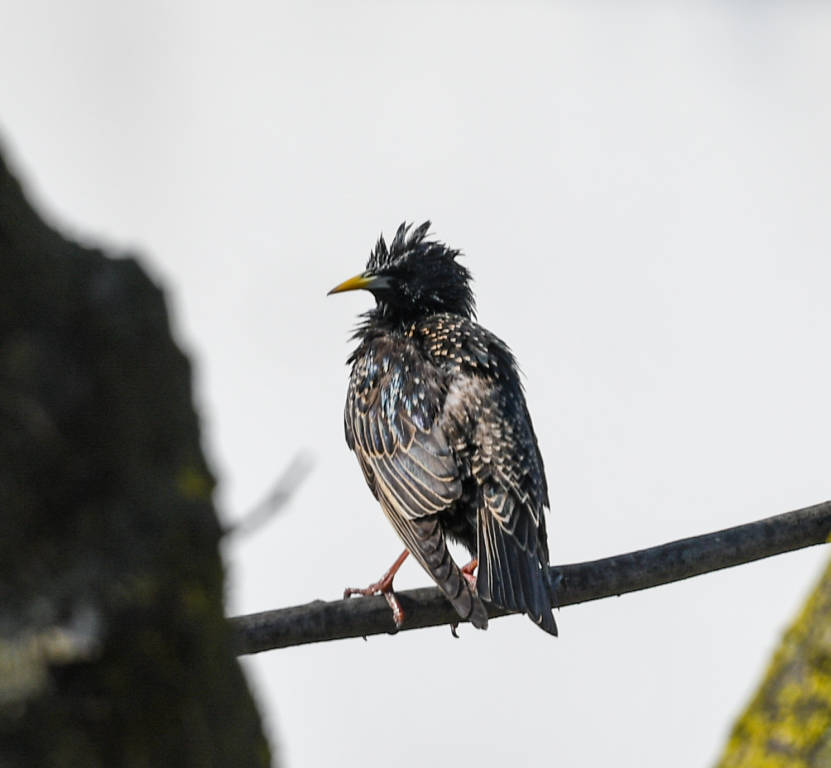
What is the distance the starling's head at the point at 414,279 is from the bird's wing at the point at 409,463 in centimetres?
72

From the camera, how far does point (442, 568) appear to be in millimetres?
5738

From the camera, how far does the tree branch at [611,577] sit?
4344 mm

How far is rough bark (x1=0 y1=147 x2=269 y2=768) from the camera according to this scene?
5.58 feet

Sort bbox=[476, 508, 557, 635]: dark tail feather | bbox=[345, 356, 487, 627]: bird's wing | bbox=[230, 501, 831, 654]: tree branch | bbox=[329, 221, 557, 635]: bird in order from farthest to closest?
bbox=[345, 356, 487, 627]: bird's wing
bbox=[329, 221, 557, 635]: bird
bbox=[476, 508, 557, 635]: dark tail feather
bbox=[230, 501, 831, 654]: tree branch

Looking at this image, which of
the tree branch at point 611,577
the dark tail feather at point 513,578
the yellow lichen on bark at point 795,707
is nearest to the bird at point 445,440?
the dark tail feather at point 513,578

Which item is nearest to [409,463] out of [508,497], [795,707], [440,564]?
[508,497]

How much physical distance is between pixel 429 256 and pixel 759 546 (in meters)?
3.68

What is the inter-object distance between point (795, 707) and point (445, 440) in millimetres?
4835

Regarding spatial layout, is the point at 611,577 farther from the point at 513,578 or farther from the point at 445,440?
the point at 445,440

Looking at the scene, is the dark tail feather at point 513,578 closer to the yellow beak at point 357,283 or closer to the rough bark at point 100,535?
the yellow beak at point 357,283

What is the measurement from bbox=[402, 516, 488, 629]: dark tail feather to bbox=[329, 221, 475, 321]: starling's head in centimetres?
192

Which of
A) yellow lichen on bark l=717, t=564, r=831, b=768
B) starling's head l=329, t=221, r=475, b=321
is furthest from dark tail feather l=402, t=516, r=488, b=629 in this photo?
yellow lichen on bark l=717, t=564, r=831, b=768

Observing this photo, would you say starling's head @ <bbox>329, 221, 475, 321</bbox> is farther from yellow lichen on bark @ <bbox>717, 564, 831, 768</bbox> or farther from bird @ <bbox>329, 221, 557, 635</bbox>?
yellow lichen on bark @ <bbox>717, 564, 831, 768</bbox>

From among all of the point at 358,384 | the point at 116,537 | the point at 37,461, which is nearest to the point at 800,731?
the point at 116,537
